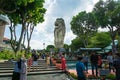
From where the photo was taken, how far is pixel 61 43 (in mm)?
29672

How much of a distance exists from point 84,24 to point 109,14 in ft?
77.1

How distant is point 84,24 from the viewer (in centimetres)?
6931

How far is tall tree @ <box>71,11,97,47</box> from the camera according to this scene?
2665 inches

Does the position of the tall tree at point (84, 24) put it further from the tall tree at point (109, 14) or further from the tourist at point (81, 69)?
the tourist at point (81, 69)

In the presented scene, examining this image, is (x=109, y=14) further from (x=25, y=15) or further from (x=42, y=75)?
(x=42, y=75)

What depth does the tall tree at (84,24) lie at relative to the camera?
67688 mm

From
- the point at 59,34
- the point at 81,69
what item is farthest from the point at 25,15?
the point at 81,69

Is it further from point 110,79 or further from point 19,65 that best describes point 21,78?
point 110,79

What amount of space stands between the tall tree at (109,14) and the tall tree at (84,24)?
704 inches

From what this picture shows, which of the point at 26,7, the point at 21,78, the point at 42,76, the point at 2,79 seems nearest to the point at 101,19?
the point at 26,7

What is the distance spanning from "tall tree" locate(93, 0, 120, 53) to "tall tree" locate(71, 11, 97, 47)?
17875 millimetres

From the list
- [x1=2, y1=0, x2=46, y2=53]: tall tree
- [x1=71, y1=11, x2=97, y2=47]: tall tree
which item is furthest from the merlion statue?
[x1=71, y1=11, x2=97, y2=47]: tall tree

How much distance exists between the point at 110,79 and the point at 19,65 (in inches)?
274

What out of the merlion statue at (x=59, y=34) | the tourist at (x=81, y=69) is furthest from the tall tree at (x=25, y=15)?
the tourist at (x=81, y=69)
